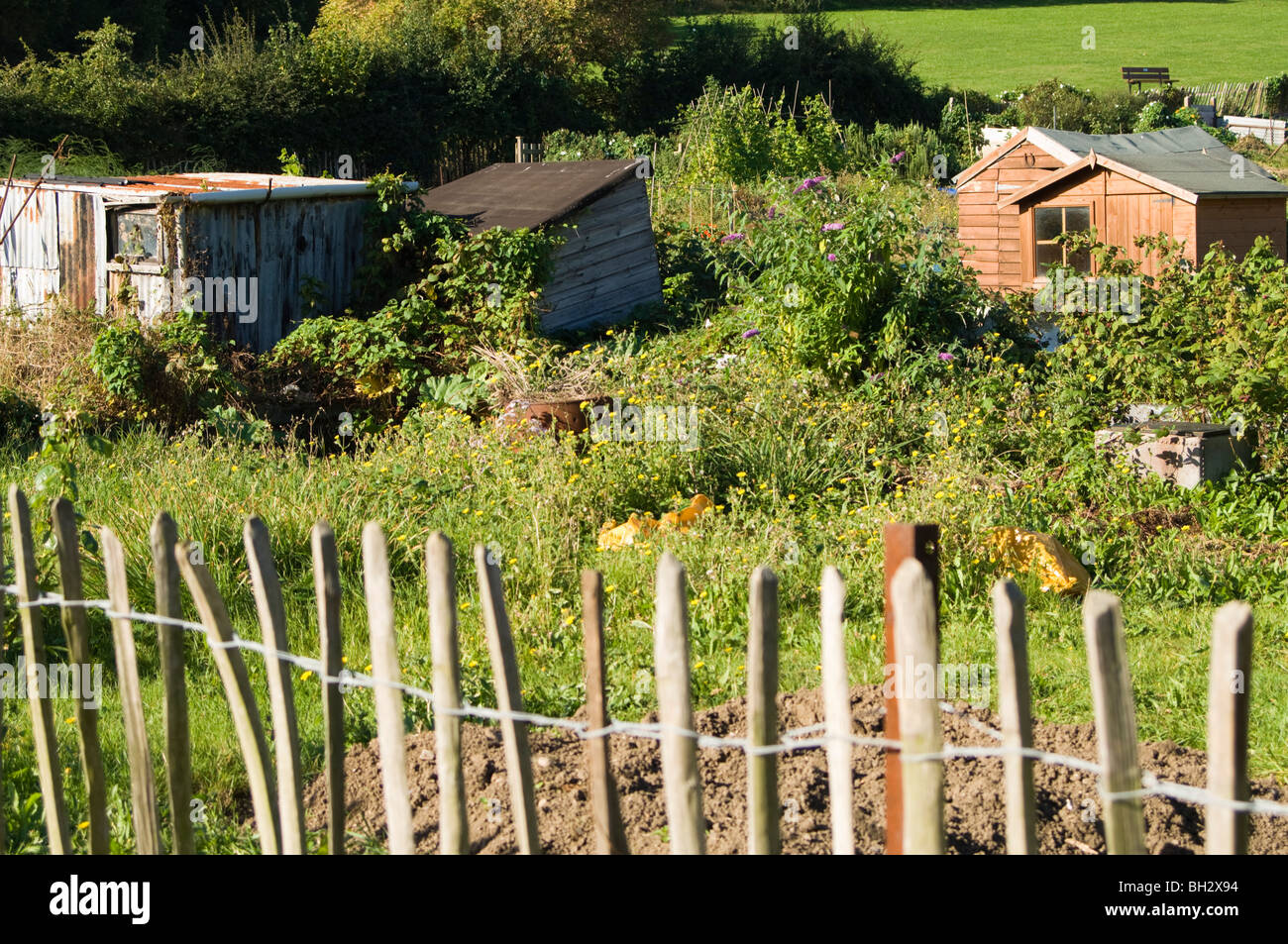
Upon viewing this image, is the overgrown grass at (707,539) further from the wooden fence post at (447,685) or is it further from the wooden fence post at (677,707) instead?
the wooden fence post at (677,707)

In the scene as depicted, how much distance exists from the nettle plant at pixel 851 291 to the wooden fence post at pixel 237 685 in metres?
7.00

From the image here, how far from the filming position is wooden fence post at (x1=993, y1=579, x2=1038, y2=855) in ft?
6.88

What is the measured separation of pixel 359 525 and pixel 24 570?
331 centimetres

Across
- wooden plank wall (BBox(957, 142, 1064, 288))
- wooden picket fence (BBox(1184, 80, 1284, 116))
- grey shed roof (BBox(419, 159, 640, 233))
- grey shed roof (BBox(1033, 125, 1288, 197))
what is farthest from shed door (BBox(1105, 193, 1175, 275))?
wooden picket fence (BBox(1184, 80, 1284, 116))

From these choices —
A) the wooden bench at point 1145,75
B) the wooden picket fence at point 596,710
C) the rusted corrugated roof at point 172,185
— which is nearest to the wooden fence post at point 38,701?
the wooden picket fence at point 596,710

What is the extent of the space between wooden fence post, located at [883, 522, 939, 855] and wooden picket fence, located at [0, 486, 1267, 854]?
0.02 m

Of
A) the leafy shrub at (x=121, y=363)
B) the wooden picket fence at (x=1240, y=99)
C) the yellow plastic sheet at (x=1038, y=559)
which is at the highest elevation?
the wooden picket fence at (x=1240, y=99)

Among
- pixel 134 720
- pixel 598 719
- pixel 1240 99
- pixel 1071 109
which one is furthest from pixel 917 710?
pixel 1240 99

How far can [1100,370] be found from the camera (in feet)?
28.4

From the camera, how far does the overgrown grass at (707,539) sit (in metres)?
4.73

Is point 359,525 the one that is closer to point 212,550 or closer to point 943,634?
point 212,550

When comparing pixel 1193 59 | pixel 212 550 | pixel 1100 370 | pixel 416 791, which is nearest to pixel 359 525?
pixel 212 550

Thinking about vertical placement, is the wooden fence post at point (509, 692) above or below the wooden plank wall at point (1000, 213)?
below

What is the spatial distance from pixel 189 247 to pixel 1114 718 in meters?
9.77
